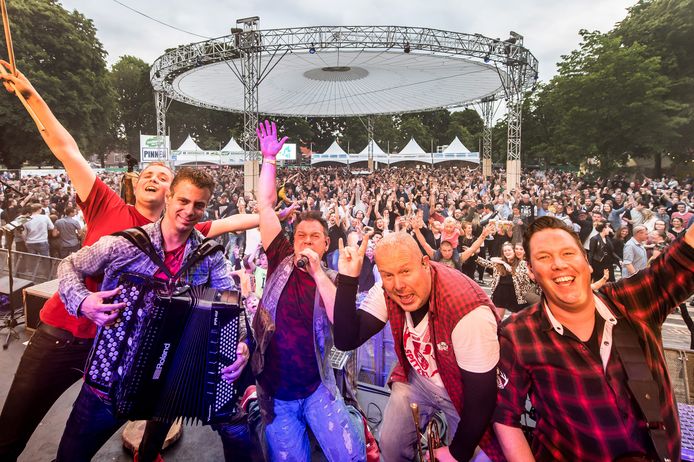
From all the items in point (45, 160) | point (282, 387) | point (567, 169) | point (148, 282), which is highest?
point (567, 169)

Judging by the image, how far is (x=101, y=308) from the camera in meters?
1.66

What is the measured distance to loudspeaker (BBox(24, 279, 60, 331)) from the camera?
185 inches

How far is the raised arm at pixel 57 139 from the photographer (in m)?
2.08

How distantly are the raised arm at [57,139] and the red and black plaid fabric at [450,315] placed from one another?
6.66ft

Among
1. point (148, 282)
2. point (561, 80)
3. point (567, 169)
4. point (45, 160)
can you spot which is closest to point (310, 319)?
point (148, 282)

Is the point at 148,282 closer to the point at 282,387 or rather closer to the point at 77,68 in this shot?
the point at 282,387

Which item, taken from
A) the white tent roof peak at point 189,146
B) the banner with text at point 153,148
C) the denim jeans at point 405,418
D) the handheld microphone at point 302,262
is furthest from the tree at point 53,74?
the denim jeans at point 405,418

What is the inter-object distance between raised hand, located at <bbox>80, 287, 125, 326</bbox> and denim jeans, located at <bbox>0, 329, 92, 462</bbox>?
557 mm

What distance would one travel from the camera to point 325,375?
216 centimetres

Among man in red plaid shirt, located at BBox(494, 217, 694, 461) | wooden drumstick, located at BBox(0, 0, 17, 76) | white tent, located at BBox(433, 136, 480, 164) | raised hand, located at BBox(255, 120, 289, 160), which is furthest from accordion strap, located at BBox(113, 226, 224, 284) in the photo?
white tent, located at BBox(433, 136, 480, 164)

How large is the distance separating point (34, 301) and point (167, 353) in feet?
14.3

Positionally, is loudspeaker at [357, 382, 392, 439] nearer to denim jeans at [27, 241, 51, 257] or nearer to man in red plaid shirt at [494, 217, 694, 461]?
man in red plaid shirt at [494, 217, 694, 461]

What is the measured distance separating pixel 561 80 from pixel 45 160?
3149 cm

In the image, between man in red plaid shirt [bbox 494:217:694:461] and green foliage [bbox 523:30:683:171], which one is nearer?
man in red plaid shirt [bbox 494:217:694:461]
